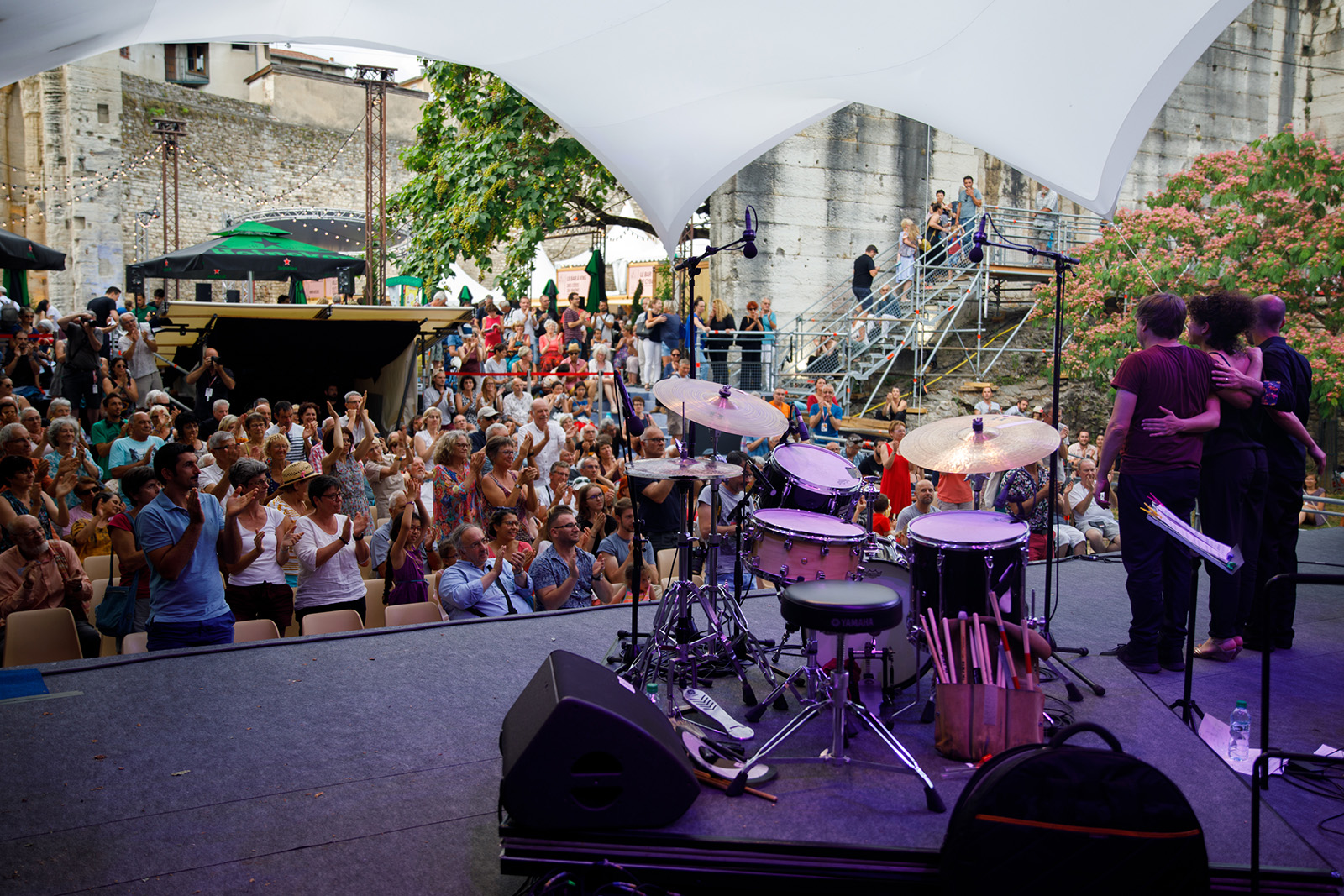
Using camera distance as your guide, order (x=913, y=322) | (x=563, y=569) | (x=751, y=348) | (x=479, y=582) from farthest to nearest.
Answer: (x=913, y=322)
(x=751, y=348)
(x=563, y=569)
(x=479, y=582)

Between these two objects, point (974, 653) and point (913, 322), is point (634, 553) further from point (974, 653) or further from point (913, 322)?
point (913, 322)

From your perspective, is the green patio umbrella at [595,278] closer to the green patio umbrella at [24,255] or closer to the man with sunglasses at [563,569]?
the green patio umbrella at [24,255]

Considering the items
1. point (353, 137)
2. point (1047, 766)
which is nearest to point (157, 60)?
point (353, 137)

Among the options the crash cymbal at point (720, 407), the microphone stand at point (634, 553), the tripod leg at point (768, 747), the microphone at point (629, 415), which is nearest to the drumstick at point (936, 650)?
the tripod leg at point (768, 747)

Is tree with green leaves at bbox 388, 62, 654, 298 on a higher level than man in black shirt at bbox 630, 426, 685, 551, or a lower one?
higher

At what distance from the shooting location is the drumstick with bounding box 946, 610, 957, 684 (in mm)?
3701

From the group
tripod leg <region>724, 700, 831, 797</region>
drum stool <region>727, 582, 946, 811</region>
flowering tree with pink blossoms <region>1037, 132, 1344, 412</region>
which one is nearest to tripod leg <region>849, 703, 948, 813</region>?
drum stool <region>727, 582, 946, 811</region>

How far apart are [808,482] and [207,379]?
27.7 feet

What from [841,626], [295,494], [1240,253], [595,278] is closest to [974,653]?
[841,626]

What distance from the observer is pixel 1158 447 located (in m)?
4.43

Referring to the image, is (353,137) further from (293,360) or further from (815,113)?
(815,113)

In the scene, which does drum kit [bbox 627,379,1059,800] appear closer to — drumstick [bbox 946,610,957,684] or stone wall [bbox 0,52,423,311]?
drumstick [bbox 946,610,957,684]

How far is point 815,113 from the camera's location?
5.63 metres

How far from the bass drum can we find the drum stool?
52cm
